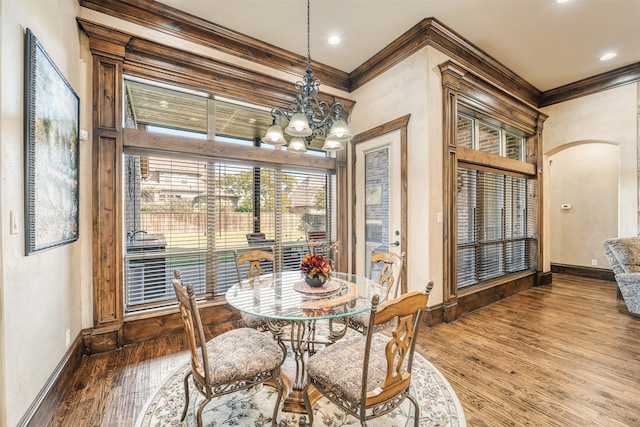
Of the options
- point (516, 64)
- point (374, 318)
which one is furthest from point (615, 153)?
point (374, 318)

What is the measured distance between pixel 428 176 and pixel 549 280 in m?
4.06

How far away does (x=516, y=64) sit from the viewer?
4078mm

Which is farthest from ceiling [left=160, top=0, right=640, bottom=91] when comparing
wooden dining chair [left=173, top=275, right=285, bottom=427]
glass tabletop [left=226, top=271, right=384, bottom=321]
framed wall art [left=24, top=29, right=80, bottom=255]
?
wooden dining chair [left=173, top=275, right=285, bottom=427]

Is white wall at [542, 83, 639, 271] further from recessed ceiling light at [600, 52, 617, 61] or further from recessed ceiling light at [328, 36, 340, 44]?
recessed ceiling light at [328, 36, 340, 44]

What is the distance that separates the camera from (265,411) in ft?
6.02

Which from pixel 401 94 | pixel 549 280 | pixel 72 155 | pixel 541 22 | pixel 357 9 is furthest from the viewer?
pixel 549 280

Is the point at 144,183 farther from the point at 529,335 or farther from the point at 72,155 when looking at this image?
the point at 529,335

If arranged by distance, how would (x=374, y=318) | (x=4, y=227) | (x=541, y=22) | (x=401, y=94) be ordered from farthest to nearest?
(x=401, y=94)
(x=541, y=22)
(x=4, y=227)
(x=374, y=318)

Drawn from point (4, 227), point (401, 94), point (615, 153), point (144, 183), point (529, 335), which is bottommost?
point (529, 335)

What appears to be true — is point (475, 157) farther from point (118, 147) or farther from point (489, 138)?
point (118, 147)

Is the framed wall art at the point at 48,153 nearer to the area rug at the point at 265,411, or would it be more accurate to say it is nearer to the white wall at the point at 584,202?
the area rug at the point at 265,411

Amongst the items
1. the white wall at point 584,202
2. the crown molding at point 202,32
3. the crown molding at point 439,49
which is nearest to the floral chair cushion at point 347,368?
the crown molding at point 439,49

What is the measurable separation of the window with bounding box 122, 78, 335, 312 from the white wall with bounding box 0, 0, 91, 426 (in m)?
0.74

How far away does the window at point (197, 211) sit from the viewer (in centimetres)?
297
